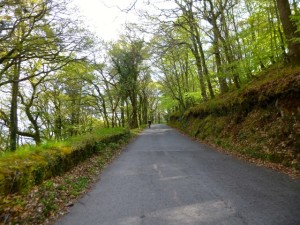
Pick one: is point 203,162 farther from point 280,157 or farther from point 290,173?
point 290,173

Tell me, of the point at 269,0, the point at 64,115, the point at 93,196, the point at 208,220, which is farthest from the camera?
the point at 64,115

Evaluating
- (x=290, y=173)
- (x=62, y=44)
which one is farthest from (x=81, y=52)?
(x=290, y=173)

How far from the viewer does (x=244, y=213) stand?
5043 millimetres

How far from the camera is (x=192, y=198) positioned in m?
6.21

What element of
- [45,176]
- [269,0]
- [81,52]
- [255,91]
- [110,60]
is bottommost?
[45,176]

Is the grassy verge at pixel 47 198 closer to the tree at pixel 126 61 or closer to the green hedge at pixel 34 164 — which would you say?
the green hedge at pixel 34 164

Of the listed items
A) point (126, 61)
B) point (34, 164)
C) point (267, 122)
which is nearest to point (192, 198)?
point (34, 164)

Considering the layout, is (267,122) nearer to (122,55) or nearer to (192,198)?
(192,198)

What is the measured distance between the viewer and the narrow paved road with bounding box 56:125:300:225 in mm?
4992

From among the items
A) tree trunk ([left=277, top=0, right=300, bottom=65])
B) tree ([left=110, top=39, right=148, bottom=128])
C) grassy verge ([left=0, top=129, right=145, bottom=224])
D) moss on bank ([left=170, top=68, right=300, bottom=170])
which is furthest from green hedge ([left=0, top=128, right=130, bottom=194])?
tree ([left=110, top=39, right=148, bottom=128])

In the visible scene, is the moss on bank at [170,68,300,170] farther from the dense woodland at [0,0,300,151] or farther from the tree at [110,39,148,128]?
the tree at [110,39,148,128]

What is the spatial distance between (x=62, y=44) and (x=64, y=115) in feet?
69.5

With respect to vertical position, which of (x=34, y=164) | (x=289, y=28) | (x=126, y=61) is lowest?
(x=34, y=164)

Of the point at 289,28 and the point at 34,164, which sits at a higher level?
the point at 289,28
